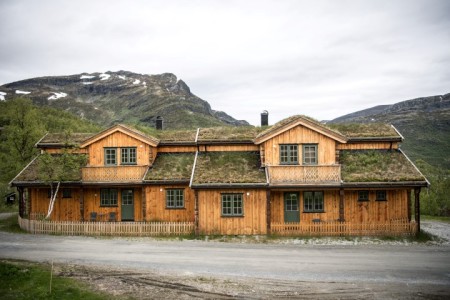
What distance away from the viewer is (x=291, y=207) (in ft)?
83.0

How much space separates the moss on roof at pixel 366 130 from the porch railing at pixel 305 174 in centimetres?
447

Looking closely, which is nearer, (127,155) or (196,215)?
(196,215)

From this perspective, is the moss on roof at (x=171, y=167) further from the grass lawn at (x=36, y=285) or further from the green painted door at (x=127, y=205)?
the grass lawn at (x=36, y=285)

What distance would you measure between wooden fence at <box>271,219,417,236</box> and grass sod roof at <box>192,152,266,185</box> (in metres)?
3.78

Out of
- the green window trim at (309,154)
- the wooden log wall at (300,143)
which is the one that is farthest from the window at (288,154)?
the green window trim at (309,154)

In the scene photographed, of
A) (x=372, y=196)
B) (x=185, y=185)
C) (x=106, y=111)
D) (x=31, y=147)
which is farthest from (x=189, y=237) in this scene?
(x=106, y=111)

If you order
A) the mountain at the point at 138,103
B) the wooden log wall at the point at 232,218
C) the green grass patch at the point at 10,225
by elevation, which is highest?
the mountain at the point at 138,103

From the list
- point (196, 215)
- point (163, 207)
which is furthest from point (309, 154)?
point (163, 207)

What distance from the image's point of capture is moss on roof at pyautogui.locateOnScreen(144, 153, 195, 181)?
26.3m

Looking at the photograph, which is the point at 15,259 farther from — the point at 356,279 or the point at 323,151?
the point at 323,151

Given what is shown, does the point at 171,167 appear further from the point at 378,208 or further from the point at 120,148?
the point at 378,208

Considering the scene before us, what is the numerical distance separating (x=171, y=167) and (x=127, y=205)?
182 inches

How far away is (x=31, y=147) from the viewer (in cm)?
4241

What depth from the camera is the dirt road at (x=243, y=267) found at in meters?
13.4
